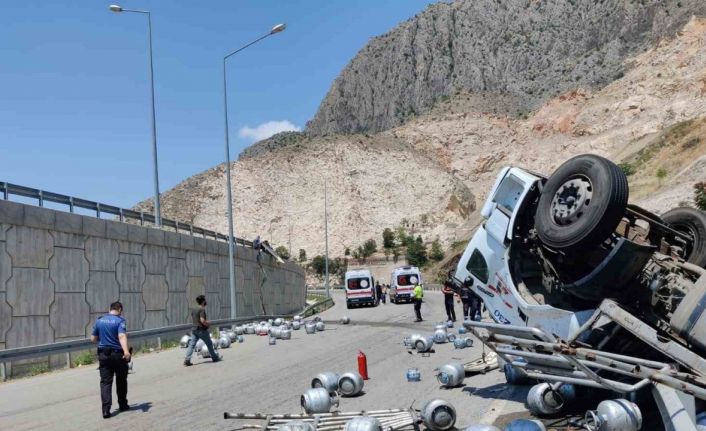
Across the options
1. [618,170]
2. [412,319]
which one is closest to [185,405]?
[618,170]

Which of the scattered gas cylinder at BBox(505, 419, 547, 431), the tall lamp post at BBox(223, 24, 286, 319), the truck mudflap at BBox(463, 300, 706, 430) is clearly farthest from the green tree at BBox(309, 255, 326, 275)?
the scattered gas cylinder at BBox(505, 419, 547, 431)

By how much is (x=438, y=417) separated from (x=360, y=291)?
3317 cm

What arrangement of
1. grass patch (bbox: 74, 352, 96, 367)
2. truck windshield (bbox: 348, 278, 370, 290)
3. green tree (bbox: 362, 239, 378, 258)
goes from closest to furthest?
1. grass patch (bbox: 74, 352, 96, 367)
2. truck windshield (bbox: 348, 278, 370, 290)
3. green tree (bbox: 362, 239, 378, 258)

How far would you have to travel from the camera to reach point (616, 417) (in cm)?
588

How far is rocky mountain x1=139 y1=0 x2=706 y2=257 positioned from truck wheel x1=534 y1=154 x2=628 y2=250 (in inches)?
3191

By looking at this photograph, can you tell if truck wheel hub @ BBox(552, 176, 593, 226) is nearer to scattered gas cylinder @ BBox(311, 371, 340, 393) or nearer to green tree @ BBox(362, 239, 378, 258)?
scattered gas cylinder @ BBox(311, 371, 340, 393)

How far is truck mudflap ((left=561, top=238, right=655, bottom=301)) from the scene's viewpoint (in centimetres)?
677

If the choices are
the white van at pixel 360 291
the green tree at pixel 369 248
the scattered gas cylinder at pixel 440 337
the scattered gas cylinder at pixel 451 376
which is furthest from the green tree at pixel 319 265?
the scattered gas cylinder at pixel 451 376

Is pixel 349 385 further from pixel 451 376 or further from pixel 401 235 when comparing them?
pixel 401 235

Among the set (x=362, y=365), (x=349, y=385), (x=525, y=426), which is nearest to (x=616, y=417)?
(x=525, y=426)

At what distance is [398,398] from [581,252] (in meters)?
3.45

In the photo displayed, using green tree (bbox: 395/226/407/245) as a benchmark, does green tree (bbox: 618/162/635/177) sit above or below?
above

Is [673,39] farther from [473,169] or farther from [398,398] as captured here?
[398,398]

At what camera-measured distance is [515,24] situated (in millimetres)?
149250
